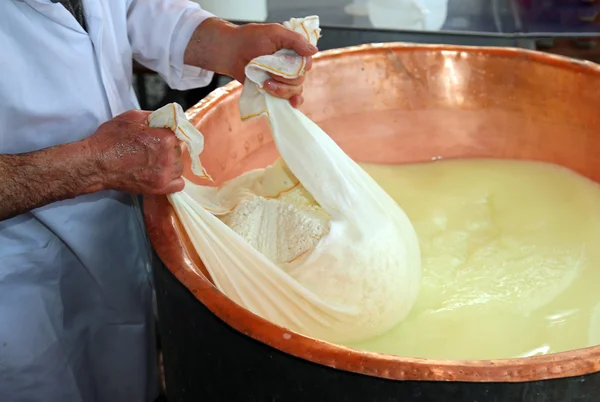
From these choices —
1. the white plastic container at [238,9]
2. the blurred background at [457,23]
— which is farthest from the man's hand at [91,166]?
the white plastic container at [238,9]

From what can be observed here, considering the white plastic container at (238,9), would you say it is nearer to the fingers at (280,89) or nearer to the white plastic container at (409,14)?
the white plastic container at (409,14)

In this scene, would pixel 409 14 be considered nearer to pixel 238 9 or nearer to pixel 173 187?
pixel 238 9

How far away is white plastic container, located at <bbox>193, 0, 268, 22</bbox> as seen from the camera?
2.18m

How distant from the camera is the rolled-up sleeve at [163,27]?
4.31 ft

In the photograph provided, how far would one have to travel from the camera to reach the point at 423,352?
44.6 inches

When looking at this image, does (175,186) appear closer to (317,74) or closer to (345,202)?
(345,202)

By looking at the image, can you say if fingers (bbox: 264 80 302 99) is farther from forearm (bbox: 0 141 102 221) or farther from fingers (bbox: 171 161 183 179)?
forearm (bbox: 0 141 102 221)

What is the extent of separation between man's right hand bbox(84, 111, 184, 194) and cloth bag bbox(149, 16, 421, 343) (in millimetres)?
24

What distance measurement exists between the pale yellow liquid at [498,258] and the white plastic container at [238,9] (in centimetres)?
78

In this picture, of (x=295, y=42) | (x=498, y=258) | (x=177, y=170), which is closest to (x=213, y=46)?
(x=295, y=42)

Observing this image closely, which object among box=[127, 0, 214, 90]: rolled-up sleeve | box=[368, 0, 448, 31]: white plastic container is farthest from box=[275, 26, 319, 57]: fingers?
box=[368, 0, 448, 31]: white plastic container

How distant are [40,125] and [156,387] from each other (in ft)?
2.58

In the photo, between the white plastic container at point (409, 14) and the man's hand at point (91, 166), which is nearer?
the man's hand at point (91, 166)

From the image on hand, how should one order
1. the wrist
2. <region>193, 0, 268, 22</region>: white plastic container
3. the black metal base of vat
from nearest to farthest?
1. the black metal base of vat
2. the wrist
3. <region>193, 0, 268, 22</region>: white plastic container
